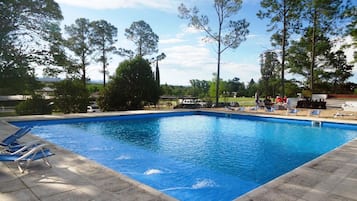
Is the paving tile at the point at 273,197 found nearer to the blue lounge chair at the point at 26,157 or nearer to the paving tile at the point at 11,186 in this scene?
the paving tile at the point at 11,186

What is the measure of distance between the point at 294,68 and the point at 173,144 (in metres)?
21.6

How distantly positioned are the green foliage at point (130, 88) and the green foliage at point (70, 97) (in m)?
1.62

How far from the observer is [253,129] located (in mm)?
10133

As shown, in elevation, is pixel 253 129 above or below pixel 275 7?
below

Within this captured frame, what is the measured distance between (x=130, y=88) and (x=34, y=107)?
6081 millimetres

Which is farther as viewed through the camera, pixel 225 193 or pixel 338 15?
pixel 338 15

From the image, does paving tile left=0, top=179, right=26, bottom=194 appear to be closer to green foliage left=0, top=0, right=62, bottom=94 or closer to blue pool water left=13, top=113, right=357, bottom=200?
blue pool water left=13, top=113, right=357, bottom=200

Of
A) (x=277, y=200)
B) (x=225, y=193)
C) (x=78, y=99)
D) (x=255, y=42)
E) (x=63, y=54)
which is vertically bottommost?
(x=225, y=193)

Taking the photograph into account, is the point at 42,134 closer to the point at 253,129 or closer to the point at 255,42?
the point at 253,129

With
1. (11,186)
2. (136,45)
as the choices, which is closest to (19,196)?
(11,186)

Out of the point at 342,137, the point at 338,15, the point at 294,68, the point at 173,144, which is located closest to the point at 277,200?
the point at 173,144

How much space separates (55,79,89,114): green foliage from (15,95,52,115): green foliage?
63 centimetres

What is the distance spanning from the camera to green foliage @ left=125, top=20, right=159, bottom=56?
24938mm

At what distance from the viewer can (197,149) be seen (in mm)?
6812
